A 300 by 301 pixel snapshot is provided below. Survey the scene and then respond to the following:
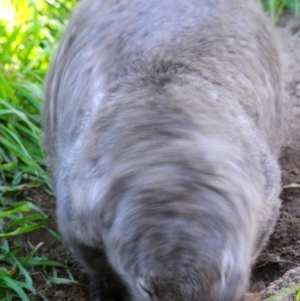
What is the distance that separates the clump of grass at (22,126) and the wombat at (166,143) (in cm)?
44

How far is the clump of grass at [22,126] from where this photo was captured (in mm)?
3447

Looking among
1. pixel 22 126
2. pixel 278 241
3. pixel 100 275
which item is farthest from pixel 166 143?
pixel 22 126

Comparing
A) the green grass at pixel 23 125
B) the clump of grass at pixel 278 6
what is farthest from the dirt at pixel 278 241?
the clump of grass at pixel 278 6

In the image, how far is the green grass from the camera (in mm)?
3453

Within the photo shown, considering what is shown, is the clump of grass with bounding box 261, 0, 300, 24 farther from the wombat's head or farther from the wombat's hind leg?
the wombat's head

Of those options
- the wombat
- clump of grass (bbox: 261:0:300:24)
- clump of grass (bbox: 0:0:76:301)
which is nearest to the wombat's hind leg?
the wombat

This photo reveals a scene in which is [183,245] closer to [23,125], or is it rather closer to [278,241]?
[278,241]

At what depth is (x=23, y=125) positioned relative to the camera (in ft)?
14.1

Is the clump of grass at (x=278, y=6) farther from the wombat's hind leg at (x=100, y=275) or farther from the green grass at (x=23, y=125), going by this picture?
the wombat's hind leg at (x=100, y=275)

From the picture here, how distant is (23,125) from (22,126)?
0.04 metres

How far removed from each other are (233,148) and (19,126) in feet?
7.11

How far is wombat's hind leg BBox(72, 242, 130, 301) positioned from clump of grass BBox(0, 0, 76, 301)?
0.44m

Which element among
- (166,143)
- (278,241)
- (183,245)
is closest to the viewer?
(183,245)

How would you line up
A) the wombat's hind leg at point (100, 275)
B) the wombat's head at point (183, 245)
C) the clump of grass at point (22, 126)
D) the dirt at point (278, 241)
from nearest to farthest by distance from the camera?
the wombat's head at point (183, 245), the wombat's hind leg at point (100, 275), the dirt at point (278, 241), the clump of grass at point (22, 126)
